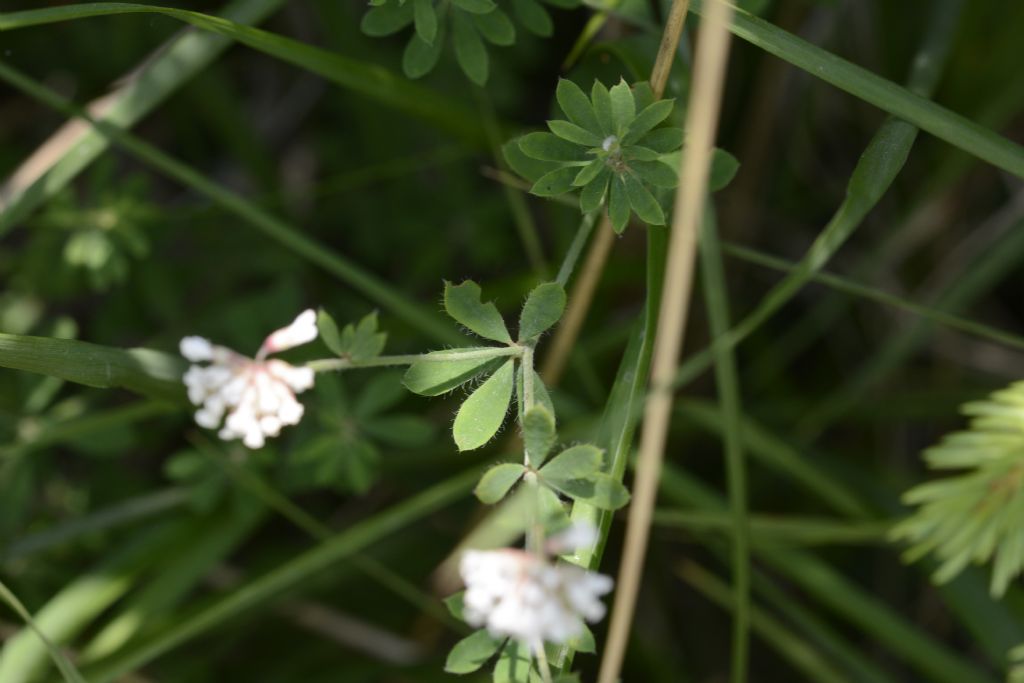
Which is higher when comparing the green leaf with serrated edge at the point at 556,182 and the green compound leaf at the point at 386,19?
the green compound leaf at the point at 386,19

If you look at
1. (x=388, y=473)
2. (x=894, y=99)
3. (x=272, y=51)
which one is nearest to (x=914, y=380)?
(x=388, y=473)

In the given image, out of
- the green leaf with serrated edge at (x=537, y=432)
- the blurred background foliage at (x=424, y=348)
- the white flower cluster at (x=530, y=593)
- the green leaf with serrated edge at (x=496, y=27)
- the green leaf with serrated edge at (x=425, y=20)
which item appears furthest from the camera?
the blurred background foliage at (x=424, y=348)

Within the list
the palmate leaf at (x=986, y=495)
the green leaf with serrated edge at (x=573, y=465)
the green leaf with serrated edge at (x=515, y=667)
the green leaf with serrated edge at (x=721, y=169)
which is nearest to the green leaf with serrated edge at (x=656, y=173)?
the green leaf with serrated edge at (x=721, y=169)

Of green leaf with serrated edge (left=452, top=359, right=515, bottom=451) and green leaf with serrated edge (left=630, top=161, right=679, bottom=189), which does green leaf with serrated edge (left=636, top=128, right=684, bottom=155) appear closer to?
green leaf with serrated edge (left=630, top=161, right=679, bottom=189)

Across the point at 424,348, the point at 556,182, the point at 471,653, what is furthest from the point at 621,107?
the point at 424,348

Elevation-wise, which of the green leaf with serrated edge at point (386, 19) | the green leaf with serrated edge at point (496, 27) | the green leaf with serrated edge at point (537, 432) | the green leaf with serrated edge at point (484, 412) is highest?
the green leaf with serrated edge at point (496, 27)

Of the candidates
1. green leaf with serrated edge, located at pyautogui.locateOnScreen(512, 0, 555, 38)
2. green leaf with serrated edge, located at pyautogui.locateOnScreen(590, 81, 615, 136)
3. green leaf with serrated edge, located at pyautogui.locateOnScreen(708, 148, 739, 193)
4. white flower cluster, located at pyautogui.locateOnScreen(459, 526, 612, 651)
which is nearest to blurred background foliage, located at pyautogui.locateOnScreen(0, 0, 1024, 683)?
green leaf with serrated edge, located at pyautogui.locateOnScreen(512, 0, 555, 38)

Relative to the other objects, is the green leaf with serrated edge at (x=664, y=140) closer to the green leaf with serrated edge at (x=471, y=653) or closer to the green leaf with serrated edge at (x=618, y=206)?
the green leaf with serrated edge at (x=618, y=206)
